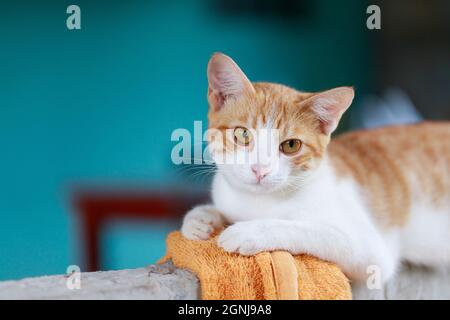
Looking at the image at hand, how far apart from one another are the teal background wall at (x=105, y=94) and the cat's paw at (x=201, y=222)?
27.5 inches

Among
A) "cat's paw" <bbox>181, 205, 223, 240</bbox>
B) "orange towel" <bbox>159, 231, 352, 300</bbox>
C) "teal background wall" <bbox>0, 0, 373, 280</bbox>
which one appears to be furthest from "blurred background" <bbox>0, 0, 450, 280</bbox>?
"orange towel" <bbox>159, 231, 352, 300</bbox>

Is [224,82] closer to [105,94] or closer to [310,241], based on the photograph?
[310,241]

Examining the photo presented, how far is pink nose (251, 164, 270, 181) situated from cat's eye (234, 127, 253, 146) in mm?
50

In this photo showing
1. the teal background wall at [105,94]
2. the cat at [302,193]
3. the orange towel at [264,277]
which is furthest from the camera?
the teal background wall at [105,94]

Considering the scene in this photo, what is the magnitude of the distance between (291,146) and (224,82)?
171mm

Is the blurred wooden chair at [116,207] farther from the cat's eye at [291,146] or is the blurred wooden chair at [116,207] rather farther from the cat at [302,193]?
the cat's eye at [291,146]

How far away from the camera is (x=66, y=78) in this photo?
228cm

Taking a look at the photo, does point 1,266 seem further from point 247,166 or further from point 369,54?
point 369,54

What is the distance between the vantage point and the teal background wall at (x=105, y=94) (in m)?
2.02

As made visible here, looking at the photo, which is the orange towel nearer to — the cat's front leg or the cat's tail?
the cat's front leg

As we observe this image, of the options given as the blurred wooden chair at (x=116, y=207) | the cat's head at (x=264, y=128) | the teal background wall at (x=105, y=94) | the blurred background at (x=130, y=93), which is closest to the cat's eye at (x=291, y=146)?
the cat's head at (x=264, y=128)

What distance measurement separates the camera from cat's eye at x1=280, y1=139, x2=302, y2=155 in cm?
98

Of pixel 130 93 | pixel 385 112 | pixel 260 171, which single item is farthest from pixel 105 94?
pixel 260 171
